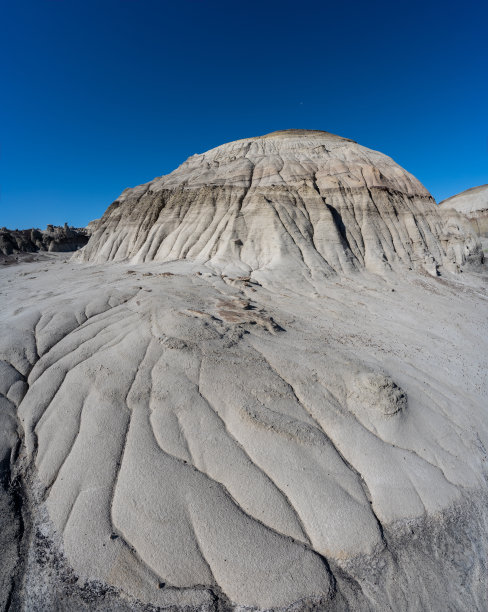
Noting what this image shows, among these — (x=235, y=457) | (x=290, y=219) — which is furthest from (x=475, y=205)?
(x=235, y=457)

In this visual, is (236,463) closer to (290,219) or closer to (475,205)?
(290,219)

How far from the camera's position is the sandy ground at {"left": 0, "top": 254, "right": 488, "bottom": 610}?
3473mm

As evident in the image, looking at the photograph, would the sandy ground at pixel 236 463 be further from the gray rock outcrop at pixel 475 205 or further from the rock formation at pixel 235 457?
the gray rock outcrop at pixel 475 205

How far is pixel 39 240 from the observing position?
41688 millimetres

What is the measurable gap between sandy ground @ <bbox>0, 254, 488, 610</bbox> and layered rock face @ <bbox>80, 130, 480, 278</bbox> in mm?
9310

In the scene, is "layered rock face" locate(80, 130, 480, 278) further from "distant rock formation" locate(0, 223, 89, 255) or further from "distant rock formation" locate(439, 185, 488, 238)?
"distant rock formation" locate(439, 185, 488, 238)

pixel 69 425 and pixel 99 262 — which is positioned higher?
pixel 99 262

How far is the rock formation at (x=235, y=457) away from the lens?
345 cm

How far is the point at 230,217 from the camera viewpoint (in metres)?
19.3

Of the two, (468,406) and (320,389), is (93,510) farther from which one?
(468,406)

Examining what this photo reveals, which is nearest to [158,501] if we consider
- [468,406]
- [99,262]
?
[468,406]

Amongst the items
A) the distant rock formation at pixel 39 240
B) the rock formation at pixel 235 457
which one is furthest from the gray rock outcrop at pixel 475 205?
the distant rock formation at pixel 39 240

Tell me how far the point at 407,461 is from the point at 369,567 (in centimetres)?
186

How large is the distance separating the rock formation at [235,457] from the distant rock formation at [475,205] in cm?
3961
